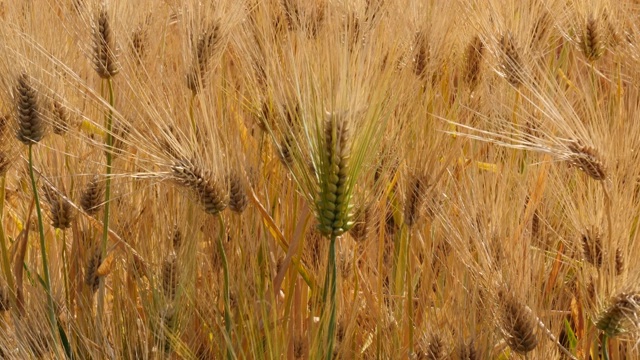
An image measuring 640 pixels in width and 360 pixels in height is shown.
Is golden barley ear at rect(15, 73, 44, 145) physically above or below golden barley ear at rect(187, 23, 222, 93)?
below

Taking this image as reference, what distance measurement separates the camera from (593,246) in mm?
1222

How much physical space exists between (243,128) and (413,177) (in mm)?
464

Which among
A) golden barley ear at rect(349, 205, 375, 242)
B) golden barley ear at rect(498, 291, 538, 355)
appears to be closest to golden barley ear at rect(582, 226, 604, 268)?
golden barley ear at rect(498, 291, 538, 355)

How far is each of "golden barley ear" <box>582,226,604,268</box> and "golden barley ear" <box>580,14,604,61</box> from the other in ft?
1.66

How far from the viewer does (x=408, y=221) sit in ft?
4.58

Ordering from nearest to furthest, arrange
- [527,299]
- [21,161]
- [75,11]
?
[527,299]
[75,11]
[21,161]

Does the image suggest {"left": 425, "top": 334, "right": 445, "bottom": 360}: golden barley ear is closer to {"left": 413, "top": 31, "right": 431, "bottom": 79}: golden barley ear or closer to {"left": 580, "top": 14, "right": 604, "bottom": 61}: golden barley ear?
{"left": 413, "top": 31, "right": 431, "bottom": 79}: golden barley ear

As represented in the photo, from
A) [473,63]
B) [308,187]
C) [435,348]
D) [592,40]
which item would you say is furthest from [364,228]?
[592,40]

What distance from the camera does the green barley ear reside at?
1.08 meters

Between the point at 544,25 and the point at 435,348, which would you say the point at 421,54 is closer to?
the point at 544,25

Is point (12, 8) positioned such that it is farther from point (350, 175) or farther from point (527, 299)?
point (527, 299)

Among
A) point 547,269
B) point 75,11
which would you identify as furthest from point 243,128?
point 547,269

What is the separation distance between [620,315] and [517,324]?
0.43ft

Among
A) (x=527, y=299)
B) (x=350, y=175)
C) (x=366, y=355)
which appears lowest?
(x=366, y=355)
